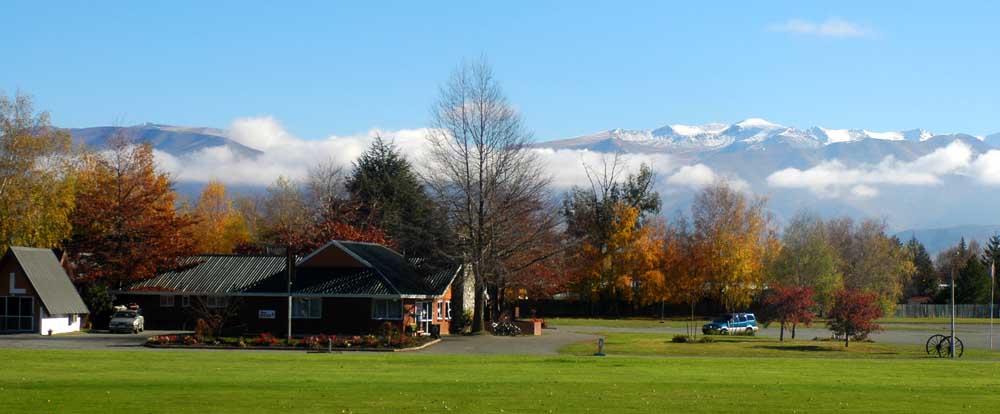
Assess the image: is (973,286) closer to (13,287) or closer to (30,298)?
(30,298)

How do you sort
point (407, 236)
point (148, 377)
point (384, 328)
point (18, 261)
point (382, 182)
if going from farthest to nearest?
point (382, 182) → point (407, 236) → point (18, 261) → point (384, 328) → point (148, 377)

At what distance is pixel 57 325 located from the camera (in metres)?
60.7

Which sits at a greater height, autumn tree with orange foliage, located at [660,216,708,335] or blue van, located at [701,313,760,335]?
autumn tree with orange foliage, located at [660,216,708,335]

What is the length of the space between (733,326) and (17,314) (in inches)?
1596

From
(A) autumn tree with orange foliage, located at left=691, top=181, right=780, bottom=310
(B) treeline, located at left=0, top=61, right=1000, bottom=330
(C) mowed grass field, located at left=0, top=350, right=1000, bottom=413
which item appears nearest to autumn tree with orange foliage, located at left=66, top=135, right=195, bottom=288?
(B) treeline, located at left=0, top=61, right=1000, bottom=330

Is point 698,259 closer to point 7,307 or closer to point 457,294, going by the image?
point 457,294

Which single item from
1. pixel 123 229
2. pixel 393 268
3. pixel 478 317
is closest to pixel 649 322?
pixel 478 317

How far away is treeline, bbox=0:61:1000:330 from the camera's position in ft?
216

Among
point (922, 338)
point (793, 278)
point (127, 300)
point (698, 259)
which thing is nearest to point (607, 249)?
point (698, 259)

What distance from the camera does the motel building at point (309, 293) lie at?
198 ft

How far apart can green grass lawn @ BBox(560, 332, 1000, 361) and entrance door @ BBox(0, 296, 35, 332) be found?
29.0 metres

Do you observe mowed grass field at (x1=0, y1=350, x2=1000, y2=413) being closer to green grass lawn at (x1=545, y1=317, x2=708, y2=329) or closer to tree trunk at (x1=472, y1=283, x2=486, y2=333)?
tree trunk at (x1=472, y1=283, x2=486, y2=333)

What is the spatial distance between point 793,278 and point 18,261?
184 feet

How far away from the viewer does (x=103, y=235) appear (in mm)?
67750
